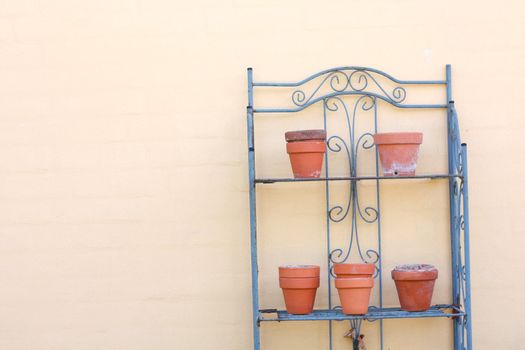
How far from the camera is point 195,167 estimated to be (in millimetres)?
4289

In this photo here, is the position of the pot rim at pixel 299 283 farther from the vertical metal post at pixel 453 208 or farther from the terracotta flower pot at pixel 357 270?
the vertical metal post at pixel 453 208

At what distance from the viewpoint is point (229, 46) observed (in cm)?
430

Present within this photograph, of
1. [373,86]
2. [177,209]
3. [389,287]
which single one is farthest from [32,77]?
[389,287]

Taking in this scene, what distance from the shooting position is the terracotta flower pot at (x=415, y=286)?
13.4 feet

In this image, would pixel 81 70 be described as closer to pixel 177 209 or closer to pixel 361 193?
pixel 177 209

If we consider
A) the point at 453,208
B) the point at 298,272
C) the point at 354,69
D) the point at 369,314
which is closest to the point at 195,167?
the point at 298,272

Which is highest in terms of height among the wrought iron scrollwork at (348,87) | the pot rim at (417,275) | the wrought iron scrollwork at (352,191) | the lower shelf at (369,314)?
the wrought iron scrollwork at (348,87)

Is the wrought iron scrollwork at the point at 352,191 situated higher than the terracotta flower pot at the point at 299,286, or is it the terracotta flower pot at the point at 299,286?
the wrought iron scrollwork at the point at 352,191

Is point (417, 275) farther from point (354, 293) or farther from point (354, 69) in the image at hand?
point (354, 69)

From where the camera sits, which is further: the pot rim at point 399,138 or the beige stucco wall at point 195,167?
the beige stucco wall at point 195,167

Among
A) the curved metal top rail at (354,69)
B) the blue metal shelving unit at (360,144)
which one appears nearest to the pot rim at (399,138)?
the blue metal shelving unit at (360,144)

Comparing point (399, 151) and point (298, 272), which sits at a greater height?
point (399, 151)

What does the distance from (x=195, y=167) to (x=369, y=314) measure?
966 millimetres

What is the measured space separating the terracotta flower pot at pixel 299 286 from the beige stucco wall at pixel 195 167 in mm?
173
